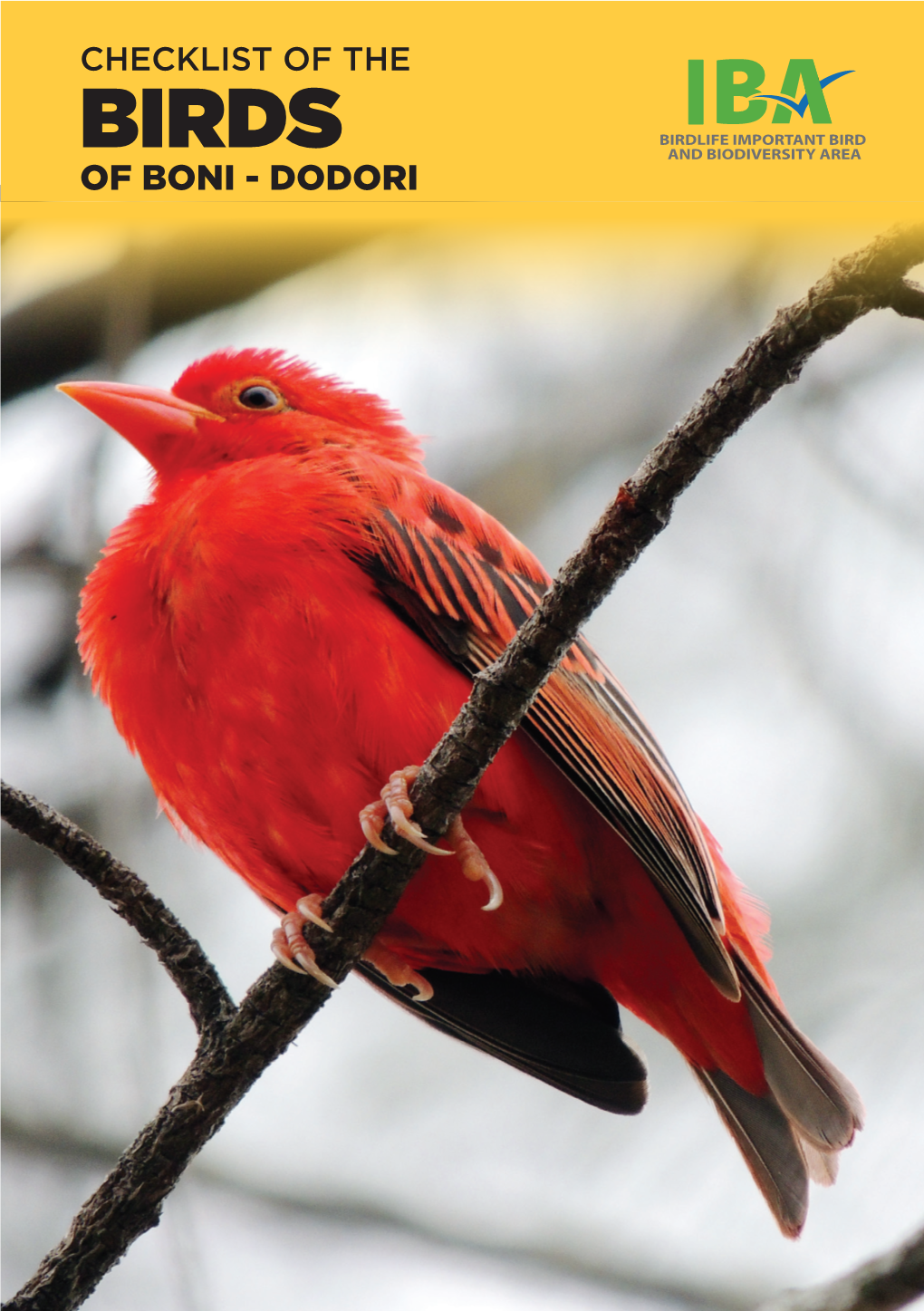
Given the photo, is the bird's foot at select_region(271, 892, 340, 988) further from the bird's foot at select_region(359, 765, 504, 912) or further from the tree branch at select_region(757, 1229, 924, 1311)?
the tree branch at select_region(757, 1229, 924, 1311)

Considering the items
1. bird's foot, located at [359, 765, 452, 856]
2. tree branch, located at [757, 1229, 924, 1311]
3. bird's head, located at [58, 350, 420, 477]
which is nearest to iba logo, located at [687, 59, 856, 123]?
bird's head, located at [58, 350, 420, 477]

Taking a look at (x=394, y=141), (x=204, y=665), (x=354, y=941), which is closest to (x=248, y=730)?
(x=204, y=665)

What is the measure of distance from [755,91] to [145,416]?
2069 millimetres

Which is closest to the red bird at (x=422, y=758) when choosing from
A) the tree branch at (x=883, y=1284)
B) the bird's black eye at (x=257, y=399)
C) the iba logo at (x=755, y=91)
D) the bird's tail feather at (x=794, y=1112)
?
the bird's tail feather at (x=794, y=1112)

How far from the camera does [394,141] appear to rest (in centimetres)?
328

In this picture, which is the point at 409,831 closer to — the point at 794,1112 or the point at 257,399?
the point at 794,1112

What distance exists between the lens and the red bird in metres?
3.26

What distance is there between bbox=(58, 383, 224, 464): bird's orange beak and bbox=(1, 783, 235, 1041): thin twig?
1753mm

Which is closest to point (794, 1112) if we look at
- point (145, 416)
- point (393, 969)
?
point (393, 969)

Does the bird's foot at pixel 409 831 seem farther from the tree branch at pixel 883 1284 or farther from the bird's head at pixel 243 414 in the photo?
the bird's head at pixel 243 414

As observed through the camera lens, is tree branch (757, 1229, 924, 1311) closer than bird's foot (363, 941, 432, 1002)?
Yes

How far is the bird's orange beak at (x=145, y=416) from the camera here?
4.08 metres

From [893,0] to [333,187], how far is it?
1485mm

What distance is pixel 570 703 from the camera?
134 inches
